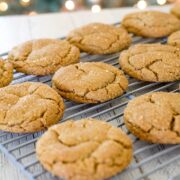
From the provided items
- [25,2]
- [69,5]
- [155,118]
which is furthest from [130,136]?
[25,2]

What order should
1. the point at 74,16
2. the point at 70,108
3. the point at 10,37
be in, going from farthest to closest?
the point at 74,16 < the point at 10,37 < the point at 70,108

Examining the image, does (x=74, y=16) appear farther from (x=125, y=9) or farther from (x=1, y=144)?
(x=1, y=144)

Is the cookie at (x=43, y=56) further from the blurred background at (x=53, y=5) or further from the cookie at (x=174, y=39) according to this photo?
the blurred background at (x=53, y=5)

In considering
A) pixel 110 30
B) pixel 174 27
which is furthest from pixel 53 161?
pixel 174 27

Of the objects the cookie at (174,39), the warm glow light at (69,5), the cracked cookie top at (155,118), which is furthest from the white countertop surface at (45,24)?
the cracked cookie top at (155,118)

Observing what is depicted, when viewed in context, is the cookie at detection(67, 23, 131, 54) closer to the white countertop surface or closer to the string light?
the white countertop surface

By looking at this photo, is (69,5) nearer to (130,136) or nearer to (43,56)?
(43,56)
